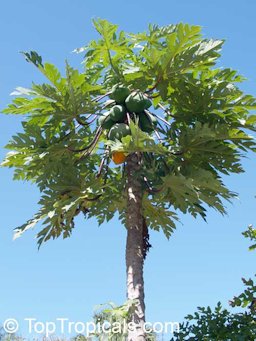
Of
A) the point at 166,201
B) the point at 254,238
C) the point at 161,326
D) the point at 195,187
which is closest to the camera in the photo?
the point at 195,187

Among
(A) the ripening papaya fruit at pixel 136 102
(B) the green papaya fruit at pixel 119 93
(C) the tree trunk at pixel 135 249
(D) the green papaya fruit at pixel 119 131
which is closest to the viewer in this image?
(C) the tree trunk at pixel 135 249

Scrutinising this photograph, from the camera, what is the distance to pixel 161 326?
657 cm

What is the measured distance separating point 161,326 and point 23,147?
8.60 ft

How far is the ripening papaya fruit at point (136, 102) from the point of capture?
257 inches

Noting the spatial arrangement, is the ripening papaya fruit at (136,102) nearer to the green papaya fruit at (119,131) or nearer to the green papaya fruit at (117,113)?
the green papaya fruit at (117,113)

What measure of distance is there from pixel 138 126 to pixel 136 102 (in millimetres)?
296

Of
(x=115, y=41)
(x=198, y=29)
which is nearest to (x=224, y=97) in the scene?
(x=198, y=29)

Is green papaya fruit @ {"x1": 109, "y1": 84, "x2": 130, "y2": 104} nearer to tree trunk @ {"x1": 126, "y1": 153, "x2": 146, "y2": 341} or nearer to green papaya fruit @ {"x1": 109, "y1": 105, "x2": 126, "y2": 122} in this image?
green papaya fruit @ {"x1": 109, "y1": 105, "x2": 126, "y2": 122}

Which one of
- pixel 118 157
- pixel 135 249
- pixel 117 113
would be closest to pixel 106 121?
pixel 117 113

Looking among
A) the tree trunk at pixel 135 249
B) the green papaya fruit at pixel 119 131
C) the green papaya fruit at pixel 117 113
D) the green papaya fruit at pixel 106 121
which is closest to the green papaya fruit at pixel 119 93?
the green papaya fruit at pixel 117 113

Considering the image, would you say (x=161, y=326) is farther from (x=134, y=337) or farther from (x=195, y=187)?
(x=195, y=187)

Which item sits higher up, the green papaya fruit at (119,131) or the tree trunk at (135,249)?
the green papaya fruit at (119,131)

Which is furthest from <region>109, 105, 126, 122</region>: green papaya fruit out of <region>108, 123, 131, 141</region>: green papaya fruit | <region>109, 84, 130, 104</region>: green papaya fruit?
<region>108, 123, 131, 141</region>: green papaya fruit

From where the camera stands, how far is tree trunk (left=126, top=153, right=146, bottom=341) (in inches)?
233
